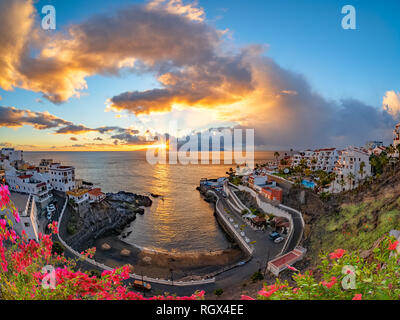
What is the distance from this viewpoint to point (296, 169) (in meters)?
42.0

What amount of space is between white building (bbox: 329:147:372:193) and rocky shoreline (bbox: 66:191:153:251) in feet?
115

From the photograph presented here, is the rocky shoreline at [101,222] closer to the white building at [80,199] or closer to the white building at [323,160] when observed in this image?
the white building at [80,199]

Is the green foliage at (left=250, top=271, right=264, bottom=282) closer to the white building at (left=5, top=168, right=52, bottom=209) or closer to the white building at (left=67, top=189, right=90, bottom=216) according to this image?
the white building at (left=67, top=189, right=90, bottom=216)

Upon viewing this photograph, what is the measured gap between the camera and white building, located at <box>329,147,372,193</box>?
94.5 ft

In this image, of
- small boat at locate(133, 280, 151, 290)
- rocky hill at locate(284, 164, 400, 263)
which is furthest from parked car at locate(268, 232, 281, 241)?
small boat at locate(133, 280, 151, 290)

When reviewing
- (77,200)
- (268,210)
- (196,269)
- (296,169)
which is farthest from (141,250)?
(296,169)

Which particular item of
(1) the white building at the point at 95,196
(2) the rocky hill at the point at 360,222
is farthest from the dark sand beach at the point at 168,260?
(1) the white building at the point at 95,196

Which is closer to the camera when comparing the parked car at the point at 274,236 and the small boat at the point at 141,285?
the small boat at the point at 141,285

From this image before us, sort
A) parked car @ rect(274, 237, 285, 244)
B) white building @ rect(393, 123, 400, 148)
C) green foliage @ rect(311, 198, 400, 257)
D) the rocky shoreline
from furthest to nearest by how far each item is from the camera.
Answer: white building @ rect(393, 123, 400, 148)
the rocky shoreline
parked car @ rect(274, 237, 285, 244)
green foliage @ rect(311, 198, 400, 257)

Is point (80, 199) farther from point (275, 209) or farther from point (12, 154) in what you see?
point (275, 209)

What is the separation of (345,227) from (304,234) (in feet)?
24.8

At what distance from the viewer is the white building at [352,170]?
2880cm

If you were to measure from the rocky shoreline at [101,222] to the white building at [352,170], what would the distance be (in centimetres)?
3513
